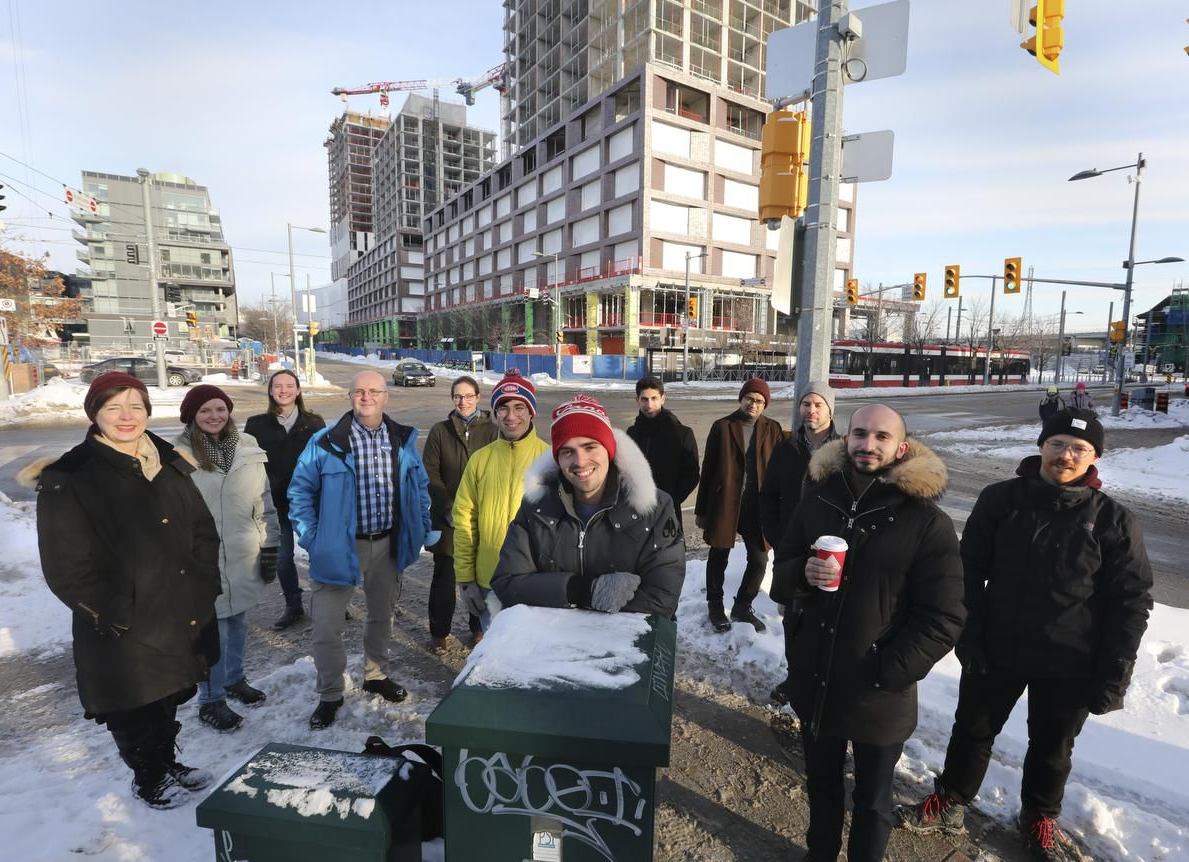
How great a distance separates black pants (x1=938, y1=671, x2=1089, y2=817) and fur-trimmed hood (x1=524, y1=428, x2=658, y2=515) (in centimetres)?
176

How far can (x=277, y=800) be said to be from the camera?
174 centimetres

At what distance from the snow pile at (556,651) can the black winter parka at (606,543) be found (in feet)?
0.56

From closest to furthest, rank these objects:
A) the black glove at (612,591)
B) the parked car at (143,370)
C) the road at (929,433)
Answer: the black glove at (612,591), the road at (929,433), the parked car at (143,370)

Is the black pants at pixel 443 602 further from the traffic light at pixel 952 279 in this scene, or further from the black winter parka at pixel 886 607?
the traffic light at pixel 952 279

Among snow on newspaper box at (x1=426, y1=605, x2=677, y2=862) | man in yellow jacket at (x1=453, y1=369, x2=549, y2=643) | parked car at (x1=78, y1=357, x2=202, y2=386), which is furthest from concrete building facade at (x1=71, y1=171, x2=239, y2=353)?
snow on newspaper box at (x1=426, y1=605, x2=677, y2=862)

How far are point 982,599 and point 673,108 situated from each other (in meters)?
53.3

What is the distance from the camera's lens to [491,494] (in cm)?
356

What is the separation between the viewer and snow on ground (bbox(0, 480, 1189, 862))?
2.54 m

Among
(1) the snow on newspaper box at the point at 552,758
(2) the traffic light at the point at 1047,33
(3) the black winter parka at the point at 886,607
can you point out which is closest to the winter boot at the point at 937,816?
(3) the black winter parka at the point at 886,607

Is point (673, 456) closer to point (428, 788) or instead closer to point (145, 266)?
point (428, 788)

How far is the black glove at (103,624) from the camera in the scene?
2.41 m

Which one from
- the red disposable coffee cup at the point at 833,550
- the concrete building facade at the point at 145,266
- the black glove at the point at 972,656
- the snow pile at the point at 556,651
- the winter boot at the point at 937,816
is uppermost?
the concrete building facade at the point at 145,266

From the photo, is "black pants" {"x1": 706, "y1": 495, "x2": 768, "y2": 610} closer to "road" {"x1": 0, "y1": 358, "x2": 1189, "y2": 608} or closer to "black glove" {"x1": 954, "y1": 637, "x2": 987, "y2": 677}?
→ "road" {"x1": 0, "y1": 358, "x2": 1189, "y2": 608}

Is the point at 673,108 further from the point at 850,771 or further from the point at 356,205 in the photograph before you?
the point at 356,205
